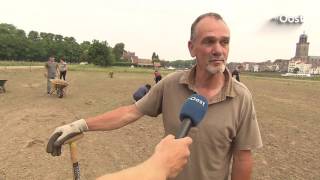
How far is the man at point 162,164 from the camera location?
138cm

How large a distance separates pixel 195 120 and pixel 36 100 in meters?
16.1

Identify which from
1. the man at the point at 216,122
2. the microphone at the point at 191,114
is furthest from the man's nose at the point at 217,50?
the microphone at the point at 191,114

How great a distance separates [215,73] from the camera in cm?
286

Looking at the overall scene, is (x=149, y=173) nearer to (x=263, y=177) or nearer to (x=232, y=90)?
(x=232, y=90)

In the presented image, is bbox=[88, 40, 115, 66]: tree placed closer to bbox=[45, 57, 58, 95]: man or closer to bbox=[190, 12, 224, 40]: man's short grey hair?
bbox=[45, 57, 58, 95]: man

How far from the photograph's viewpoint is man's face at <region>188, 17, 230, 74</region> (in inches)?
111

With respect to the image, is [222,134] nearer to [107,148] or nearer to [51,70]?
[107,148]

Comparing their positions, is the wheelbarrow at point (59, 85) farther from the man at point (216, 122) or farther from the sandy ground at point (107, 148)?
the man at point (216, 122)

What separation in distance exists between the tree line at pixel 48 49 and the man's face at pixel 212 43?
3336 inches

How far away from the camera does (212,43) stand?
9.25ft

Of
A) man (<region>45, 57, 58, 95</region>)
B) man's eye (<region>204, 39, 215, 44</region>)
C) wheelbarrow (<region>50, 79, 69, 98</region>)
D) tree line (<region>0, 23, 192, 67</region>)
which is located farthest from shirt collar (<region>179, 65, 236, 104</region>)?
tree line (<region>0, 23, 192, 67</region>)

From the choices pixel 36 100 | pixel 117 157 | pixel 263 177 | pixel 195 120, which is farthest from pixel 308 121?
pixel 195 120

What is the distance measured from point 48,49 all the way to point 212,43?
431 feet

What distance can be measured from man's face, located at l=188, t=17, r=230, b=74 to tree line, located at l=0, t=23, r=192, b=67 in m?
84.7
